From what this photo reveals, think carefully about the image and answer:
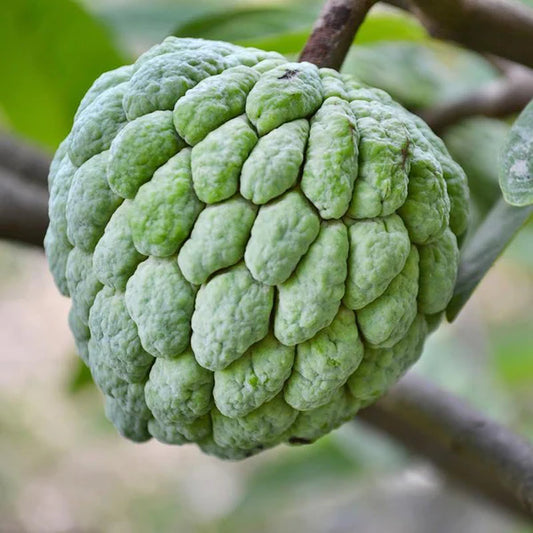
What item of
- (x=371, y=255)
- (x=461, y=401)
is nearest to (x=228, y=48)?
(x=371, y=255)

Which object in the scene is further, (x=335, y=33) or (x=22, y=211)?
(x=22, y=211)

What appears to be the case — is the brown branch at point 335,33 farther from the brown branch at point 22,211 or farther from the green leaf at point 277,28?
the brown branch at point 22,211

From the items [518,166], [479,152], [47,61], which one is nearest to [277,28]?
[479,152]

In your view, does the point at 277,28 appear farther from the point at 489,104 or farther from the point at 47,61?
the point at 47,61

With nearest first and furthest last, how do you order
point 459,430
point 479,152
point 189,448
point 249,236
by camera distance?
1. point 249,236
2. point 459,430
3. point 479,152
4. point 189,448

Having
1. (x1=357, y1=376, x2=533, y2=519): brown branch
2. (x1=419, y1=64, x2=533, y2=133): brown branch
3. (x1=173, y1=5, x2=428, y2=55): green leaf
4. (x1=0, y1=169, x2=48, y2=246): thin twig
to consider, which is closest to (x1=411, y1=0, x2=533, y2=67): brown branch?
(x1=173, y1=5, x2=428, y2=55): green leaf

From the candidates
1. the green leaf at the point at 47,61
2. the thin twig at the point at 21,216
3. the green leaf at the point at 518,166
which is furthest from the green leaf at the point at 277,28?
the green leaf at the point at 518,166
